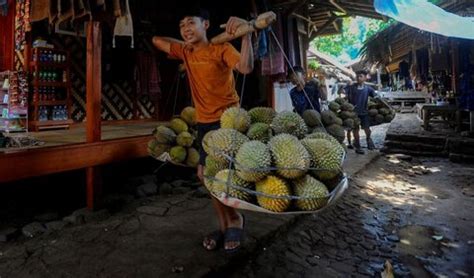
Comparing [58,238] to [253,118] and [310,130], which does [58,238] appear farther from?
[310,130]

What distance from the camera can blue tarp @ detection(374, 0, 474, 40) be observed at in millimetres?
4676

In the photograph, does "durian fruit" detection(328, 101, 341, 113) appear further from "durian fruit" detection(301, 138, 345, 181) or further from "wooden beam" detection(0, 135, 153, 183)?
"durian fruit" detection(301, 138, 345, 181)

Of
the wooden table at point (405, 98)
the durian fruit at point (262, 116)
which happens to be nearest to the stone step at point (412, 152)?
the durian fruit at point (262, 116)

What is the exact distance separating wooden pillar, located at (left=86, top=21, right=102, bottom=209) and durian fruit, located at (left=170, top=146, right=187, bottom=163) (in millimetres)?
846

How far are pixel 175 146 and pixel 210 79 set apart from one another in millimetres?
1795

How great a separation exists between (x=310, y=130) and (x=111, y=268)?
5.64 feet

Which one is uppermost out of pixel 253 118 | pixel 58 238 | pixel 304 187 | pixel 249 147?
pixel 253 118

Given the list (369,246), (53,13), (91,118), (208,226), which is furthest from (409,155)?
(53,13)

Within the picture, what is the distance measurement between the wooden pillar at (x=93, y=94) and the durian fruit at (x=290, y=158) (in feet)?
9.01

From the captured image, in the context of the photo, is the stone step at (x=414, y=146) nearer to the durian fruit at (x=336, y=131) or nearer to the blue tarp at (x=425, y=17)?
the blue tarp at (x=425, y=17)

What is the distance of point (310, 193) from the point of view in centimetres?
180

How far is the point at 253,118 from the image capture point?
241cm

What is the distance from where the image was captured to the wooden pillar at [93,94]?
12.7 ft

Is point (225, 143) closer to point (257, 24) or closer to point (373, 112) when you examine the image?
point (257, 24)
